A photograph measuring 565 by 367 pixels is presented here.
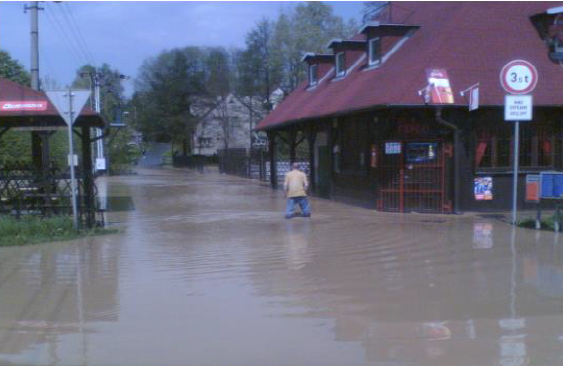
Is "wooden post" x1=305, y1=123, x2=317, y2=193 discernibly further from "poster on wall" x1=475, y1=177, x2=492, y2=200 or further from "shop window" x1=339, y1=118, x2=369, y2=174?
"poster on wall" x1=475, y1=177, x2=492, y2=200

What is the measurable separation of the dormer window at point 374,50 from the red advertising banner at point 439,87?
4.33 metres

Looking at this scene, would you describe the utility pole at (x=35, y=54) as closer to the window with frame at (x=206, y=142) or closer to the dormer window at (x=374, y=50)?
the dormer window at (x=374, y=50)

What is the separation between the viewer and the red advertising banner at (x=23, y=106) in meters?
14.1

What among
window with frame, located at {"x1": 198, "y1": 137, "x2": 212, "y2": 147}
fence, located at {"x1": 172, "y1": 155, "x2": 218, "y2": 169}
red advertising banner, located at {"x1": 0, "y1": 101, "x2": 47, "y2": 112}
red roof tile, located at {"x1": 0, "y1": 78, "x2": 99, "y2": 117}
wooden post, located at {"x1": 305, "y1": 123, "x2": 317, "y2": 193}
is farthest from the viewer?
window with frame, located at {"x1": 198, "y1": 137, "x2": 212, "y2": 147}

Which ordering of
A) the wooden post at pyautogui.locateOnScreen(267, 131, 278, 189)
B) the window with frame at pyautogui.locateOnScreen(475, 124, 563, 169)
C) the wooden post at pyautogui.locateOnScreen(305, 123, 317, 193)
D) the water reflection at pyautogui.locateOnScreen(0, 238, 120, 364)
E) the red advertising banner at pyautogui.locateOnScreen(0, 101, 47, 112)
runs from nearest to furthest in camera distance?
1. the water reflection at pyautogui.locateOnScreen(0, 238, 120, 364)
2. the red advertising banner at pyautogui.locateOnScreen(0, 101, 47, 112)
3. the window with frame at pyautogui.locateOnScreen(475, 124, 563, 169)
4. the wooden post at pyautogui.locateOnScreen(305, 123, 317, 193)
5. the wooden post at pyautogui.locateOnScreen(267, 131, 278, 189)

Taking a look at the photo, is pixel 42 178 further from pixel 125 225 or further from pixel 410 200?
pixel 410 200

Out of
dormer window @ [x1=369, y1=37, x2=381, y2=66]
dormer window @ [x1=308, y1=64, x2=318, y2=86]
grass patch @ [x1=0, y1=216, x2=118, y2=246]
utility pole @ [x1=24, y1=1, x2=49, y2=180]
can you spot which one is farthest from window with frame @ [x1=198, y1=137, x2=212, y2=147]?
A: grass patch @ [x1=0, y1=216, x2=118, y2=246]

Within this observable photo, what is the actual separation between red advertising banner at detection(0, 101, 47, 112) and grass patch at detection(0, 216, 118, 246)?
8.86 feet

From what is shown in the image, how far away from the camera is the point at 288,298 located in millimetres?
7426

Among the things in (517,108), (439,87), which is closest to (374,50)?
(439,87)

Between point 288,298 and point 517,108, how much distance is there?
7874 millimetres

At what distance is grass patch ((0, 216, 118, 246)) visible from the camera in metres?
11.5

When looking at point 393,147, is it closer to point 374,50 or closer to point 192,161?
point 374,50

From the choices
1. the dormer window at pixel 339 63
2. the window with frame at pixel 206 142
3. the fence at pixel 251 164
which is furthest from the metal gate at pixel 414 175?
the window with frame at pixel 206 142
